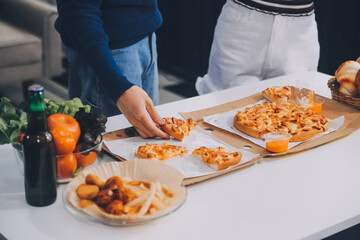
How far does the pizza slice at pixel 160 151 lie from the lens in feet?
4.79

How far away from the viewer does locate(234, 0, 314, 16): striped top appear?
2330 mm

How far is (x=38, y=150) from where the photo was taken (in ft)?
3.75

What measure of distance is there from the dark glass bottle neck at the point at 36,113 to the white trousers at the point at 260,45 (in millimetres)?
1532

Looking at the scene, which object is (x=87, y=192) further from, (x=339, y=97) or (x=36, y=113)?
(x=339, y=97)

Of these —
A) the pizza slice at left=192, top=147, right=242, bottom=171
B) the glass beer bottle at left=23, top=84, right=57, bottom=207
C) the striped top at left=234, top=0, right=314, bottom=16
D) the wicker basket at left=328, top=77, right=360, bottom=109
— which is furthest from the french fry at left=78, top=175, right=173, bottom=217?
the striped top at left=234, top=0, right=314, bottom=16

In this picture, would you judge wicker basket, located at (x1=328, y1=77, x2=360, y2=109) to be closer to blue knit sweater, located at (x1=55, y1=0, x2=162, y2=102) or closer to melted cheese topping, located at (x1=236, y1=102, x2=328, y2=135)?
melted cheese topping, located at (x1=236, y1=102, x2=328, y2=135)

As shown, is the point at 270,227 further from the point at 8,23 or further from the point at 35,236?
the point at 8,23

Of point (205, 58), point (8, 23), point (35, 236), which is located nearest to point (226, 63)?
point (35, 236)

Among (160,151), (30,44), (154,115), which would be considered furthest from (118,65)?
(30,44)

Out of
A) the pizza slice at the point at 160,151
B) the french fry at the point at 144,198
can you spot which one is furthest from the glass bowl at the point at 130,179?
the pizza slice at the point at 160,151

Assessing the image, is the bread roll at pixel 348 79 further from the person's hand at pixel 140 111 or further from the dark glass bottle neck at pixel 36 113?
the dark glass bottle neck at pixel 36 113

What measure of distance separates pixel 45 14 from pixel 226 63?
217cm

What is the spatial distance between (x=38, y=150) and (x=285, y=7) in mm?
1561

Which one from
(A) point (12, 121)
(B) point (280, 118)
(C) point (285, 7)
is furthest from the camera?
(C) point (285, 7)
